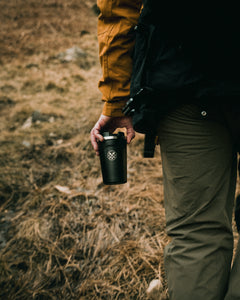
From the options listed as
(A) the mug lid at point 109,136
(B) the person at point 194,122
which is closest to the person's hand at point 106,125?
(A) the mug lid at point 109,136

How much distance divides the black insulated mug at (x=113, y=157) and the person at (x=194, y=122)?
11.9 inches

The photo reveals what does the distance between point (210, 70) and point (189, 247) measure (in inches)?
26.1

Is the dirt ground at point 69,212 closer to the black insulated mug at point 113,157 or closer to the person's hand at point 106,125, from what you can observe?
the black insulated mug at point 113,157

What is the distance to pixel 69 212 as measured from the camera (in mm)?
2152

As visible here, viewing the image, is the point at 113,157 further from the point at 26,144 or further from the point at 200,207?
the point at 26,144

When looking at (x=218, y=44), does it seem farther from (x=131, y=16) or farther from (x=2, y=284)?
(x=2, y=284)

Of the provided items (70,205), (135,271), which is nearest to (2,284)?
(70,205)

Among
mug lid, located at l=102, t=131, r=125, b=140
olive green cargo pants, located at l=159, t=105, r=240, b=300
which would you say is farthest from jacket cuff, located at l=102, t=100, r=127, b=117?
olive green cargo pants, located at l=159, t=105, r=240, b=300

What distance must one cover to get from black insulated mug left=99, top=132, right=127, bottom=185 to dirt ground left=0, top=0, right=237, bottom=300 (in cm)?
77

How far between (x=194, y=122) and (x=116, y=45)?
0.53 meters

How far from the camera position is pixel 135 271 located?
163cm

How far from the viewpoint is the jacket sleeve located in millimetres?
1055

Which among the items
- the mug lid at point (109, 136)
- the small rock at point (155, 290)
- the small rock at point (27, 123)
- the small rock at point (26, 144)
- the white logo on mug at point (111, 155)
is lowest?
the small rock at point (155, 290)

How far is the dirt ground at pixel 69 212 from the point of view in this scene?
163 centimetres
